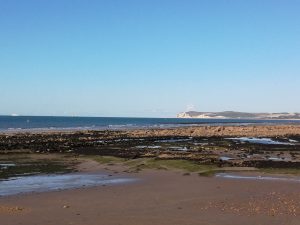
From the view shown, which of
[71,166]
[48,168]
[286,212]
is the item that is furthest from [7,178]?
[286,212]

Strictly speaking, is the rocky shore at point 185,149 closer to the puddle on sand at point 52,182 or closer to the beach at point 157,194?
the beach at point 157,194

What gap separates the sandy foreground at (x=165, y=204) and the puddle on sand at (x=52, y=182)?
3.14 ft

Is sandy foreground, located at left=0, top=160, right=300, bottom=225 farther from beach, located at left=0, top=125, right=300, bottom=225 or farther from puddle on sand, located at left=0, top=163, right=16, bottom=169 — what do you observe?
puddle on sand, located at left=0, top=163, right=16, bottom=169

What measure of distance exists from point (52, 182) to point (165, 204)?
20.8 ft

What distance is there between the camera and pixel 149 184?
18047mm

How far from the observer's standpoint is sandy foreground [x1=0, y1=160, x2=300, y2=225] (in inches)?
458

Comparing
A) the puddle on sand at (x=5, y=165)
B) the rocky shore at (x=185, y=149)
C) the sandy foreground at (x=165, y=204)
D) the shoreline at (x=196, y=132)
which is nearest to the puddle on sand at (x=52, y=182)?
the sandy foreground at (x=165, y=204)

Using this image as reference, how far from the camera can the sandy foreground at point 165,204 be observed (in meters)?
11.6

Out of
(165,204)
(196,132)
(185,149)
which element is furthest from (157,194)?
(196,132)

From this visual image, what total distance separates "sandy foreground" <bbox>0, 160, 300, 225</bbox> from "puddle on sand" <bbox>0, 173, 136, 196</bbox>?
0.96 metres

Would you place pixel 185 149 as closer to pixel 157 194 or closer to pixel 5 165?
pixel 5 165

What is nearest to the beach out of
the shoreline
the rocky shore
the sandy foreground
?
the sandy foreground

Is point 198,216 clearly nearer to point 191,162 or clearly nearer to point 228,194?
point 228,194

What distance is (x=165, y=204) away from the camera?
13812 mm
